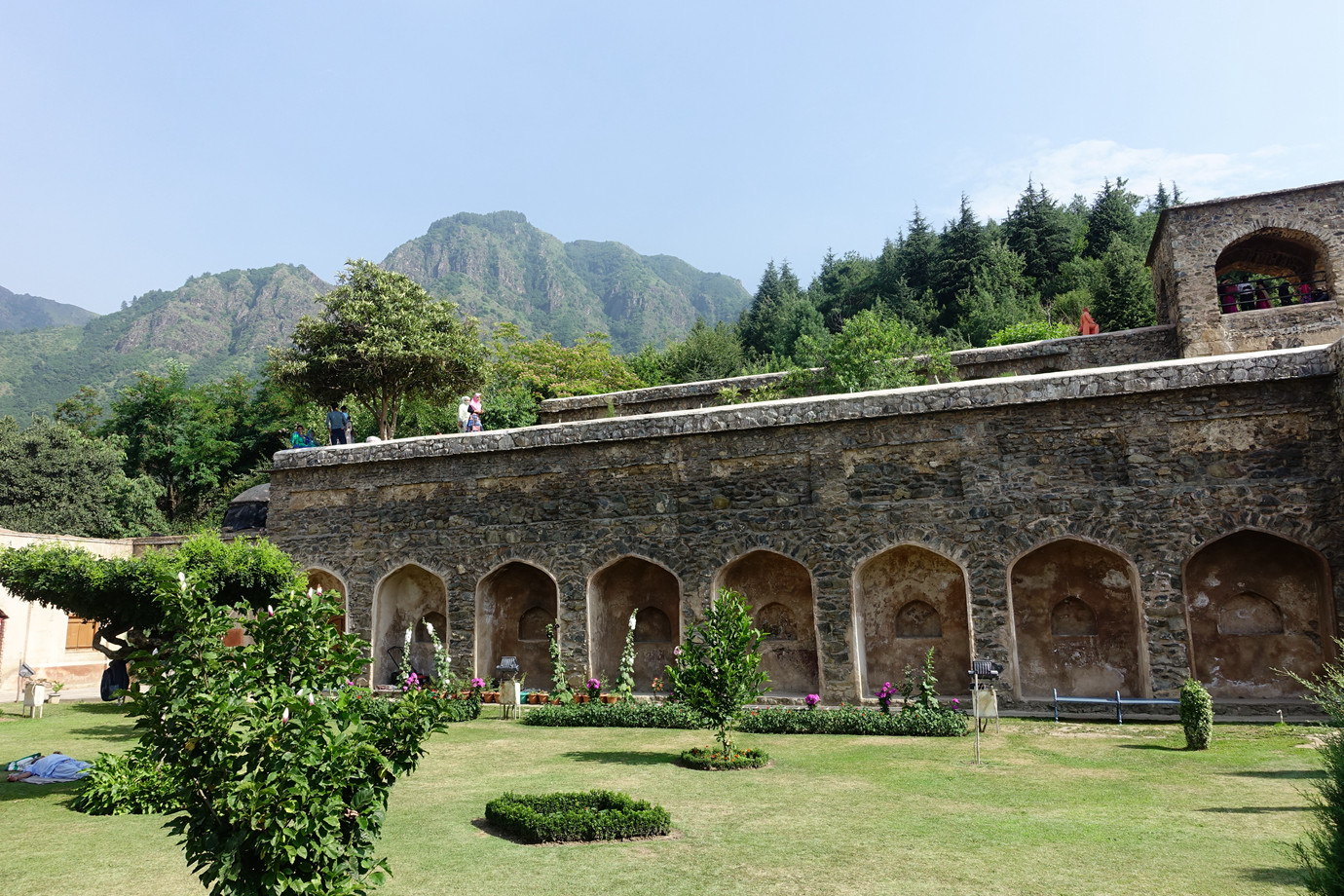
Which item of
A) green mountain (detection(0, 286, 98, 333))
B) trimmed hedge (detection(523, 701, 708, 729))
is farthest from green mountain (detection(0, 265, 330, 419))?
trimmed hedge (detection(523, 701, 708, 729))

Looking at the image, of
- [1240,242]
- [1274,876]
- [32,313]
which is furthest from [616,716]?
[32,313]

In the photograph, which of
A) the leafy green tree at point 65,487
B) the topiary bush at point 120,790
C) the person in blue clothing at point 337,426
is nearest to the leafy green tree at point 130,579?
the topiary bush at point 120,790

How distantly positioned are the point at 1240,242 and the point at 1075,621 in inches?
487

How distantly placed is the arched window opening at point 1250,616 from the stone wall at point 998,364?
20.5ft

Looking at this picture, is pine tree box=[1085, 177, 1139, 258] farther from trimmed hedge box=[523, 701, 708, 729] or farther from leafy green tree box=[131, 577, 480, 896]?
leafy green tree box=[131, 577, 480, 896]

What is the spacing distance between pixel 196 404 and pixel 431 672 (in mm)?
33212

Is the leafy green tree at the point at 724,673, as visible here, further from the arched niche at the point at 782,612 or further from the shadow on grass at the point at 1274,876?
the shadow on grass at the point at 1274,876

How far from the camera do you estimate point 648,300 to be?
14738 cm

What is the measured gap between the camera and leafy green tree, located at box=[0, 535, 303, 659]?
12516 millimetres

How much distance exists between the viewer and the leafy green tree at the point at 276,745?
14.2 feet

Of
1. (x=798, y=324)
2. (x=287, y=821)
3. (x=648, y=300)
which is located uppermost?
(x=648, y=300)

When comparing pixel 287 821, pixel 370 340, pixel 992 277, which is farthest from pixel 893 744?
pixel 992 277

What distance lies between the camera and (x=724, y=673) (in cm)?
1118

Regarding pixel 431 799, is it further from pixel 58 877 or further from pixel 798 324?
pixel 798 324
